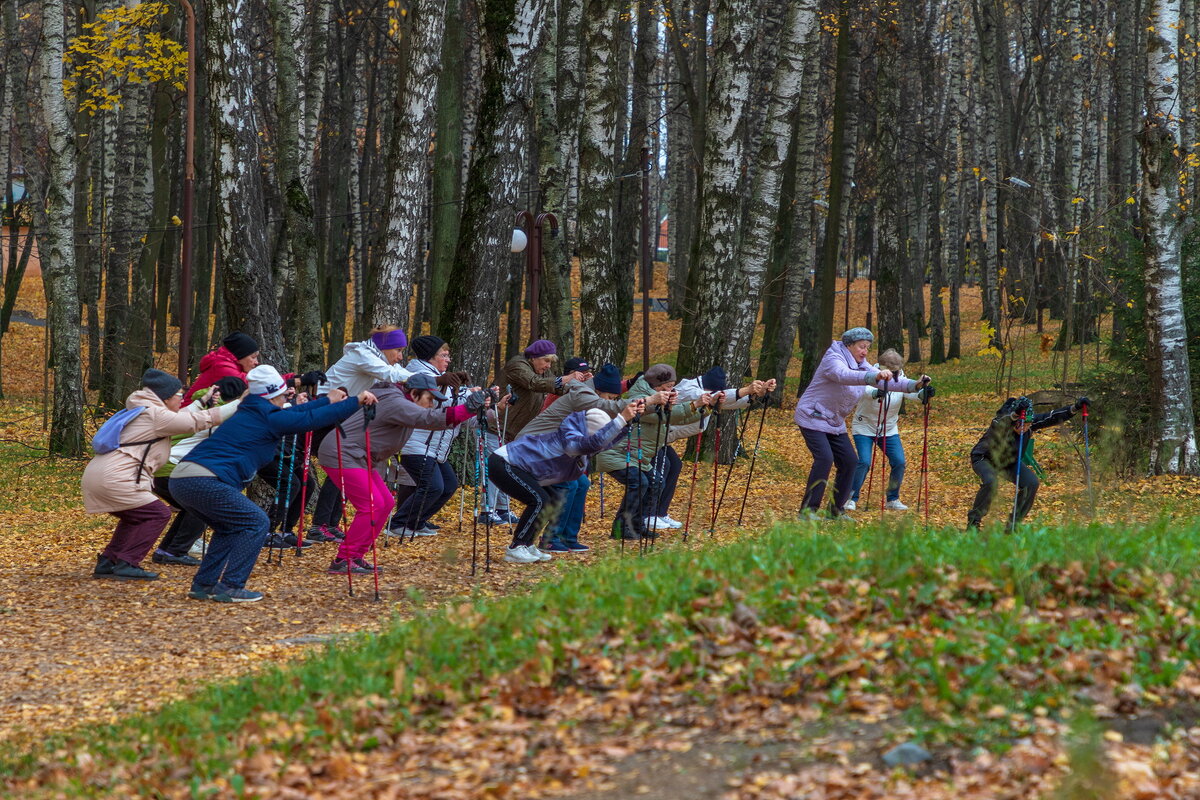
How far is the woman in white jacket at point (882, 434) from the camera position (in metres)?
12.7

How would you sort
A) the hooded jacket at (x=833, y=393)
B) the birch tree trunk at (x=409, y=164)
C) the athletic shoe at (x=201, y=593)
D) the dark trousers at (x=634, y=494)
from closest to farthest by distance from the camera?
the athletic shoe at (x=201, y=593)
the dark trousers at (x=634, y=494)
the hooded jacket at (x=833, y=393)
the birch tree trunk at (x=409, y=164)

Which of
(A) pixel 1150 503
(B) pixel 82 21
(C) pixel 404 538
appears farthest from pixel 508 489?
(B) pixel 82 21

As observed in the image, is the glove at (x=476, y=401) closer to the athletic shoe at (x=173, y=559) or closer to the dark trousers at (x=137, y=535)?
the dark trousers at (x=137, y=535)

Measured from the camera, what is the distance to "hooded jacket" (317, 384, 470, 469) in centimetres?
945

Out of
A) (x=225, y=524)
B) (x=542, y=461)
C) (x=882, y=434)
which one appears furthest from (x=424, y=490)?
(x=882, y=434)

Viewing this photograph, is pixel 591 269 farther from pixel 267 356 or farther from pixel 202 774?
pixel 202 774

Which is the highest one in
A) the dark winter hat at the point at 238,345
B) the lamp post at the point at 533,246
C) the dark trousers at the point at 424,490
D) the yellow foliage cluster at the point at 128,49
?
the yellow foliage cluster at the point at 128,49

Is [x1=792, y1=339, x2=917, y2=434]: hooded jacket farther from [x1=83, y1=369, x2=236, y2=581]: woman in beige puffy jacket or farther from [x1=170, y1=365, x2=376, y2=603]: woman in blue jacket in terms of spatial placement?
[x1=83, y1=369, x2=236, y2=581]: woman in beige puffy jacket

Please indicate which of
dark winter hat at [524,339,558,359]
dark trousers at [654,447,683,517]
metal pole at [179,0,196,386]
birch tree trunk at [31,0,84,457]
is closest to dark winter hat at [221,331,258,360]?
dark winter hat at [524,339,558,359]

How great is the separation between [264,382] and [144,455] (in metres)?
1.35

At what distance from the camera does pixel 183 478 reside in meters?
8.53

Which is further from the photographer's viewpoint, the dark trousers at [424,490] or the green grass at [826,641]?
the dark trousers at [424,490]

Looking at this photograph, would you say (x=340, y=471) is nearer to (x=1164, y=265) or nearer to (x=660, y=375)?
(x=660, y=375)

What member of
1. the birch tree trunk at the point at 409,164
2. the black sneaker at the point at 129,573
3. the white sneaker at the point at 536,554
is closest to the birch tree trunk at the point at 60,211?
the birch tree trunk at the point at 409,164
